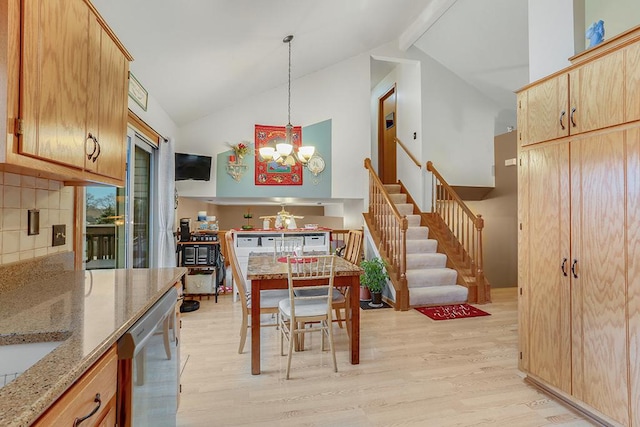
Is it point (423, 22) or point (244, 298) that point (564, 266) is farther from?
point (423, 22)

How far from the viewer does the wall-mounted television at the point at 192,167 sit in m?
4.87

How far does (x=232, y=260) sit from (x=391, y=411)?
170 cm

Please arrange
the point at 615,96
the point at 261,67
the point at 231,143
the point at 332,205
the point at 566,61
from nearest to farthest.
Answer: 1. the point at 615,96
2. the point at 566,61
3. the point at 261,67
4. the point at 231,143
5. the point at 332,205

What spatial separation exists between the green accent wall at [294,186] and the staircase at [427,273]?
1634 mm

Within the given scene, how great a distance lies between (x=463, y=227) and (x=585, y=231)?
10.8 ft

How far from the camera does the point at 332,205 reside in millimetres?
7000

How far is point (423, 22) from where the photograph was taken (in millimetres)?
5031

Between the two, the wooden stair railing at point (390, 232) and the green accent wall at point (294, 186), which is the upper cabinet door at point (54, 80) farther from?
the green accent wall at point (294, 186)

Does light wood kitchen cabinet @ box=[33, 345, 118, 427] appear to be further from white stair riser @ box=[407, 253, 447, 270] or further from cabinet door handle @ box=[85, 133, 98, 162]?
white stair riser @ box=[407, 253, 447, 270]

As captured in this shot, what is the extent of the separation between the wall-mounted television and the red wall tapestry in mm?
799

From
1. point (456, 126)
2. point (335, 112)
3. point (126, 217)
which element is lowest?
point (126, 217)

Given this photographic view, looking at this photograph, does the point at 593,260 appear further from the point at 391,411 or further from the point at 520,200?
the point at 391,411

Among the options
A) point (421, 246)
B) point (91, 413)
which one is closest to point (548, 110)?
point (91, 413)

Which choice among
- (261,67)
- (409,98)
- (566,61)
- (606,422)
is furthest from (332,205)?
(606,422)
